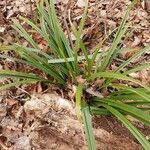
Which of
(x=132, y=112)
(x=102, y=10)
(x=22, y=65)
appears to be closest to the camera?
(x=132, y=112)

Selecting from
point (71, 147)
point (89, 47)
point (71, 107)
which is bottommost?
point (71, 147)

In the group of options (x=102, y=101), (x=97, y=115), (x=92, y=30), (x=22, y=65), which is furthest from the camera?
(x=92, y=30)

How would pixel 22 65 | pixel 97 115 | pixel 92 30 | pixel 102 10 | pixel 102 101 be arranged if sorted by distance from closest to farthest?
pixel 102 101 → pixel 97 115 → pixel 22 65 → pixel 92 30 → pixel 102 10

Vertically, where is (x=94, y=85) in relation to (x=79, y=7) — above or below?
below

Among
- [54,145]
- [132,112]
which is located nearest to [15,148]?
[54,145]

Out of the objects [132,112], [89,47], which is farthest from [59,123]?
[89,47]

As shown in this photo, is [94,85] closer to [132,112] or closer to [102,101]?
[102,101]

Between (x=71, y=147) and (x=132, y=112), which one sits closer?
(x=132, y=112)

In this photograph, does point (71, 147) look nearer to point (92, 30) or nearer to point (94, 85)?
point (94, 85)

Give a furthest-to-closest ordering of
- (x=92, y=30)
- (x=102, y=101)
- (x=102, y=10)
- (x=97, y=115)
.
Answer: (x=102, y=10)
(x=92, y=30)
(x=97, y=115)
(x=102, y=101)
